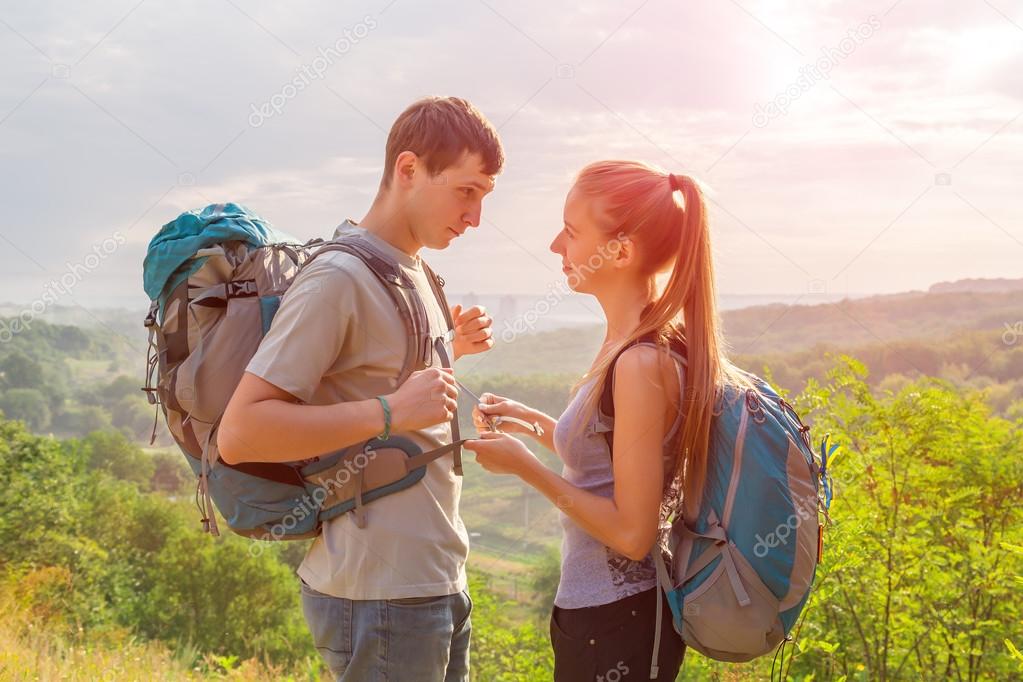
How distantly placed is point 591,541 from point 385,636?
1.78ft

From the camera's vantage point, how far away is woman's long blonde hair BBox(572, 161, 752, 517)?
2.16 m

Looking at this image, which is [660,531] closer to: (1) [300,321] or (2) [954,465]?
(1) [300,321]

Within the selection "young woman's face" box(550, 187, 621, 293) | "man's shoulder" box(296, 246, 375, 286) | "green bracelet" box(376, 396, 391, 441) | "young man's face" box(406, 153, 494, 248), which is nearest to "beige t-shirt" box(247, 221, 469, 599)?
"man's shoulder" box(296, 246, 375, 286)

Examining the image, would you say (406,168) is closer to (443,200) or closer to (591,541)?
(443,200)

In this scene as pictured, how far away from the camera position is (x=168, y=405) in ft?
6.97

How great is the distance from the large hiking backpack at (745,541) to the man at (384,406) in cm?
48

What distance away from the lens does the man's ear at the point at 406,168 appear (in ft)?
7.50

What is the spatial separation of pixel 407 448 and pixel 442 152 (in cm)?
75

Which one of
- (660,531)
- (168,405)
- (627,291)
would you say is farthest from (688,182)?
(168,405)

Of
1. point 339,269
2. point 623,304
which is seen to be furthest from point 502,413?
point 339,269

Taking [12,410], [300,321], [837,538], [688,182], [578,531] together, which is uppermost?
[688,182]

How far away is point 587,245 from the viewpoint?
236 centimetres

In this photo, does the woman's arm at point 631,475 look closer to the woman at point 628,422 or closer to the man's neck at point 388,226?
the woman at point 628,422

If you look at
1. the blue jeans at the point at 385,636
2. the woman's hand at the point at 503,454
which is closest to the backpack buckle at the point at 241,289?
the woman's hand at the point at 503,454
